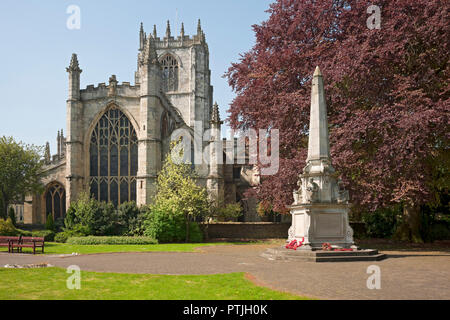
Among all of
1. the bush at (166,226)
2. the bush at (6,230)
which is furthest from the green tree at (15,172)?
the bush at (166,226)

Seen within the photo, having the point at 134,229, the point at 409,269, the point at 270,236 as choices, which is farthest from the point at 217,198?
the point at 409,269

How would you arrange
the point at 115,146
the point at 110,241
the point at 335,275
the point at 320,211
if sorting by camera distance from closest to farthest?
the point at 335,275 < the point at 320,211 < the point at 110,241 < the point at 115,146

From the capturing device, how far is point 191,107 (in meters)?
62.6

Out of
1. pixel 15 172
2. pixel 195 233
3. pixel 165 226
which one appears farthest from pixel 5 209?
pixel 195 233

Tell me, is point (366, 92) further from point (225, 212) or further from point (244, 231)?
point (225, 212)

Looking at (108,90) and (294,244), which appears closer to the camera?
(294,244)

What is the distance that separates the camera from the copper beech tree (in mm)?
17250

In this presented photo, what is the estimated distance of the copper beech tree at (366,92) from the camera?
679 inches

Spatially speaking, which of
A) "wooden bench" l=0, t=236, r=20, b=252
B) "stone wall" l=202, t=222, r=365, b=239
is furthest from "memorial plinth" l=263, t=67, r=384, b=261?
"stone wall" l=202, t=222, r=365, b=239

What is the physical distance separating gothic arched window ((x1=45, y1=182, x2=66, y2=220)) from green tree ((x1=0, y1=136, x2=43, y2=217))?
4.76 feet

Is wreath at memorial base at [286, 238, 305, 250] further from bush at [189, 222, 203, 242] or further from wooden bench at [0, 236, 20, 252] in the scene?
bush at [189, 222, 203, 242]

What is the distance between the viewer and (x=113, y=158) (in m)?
38.5

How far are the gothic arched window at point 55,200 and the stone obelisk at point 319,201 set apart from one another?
2901 centimetres

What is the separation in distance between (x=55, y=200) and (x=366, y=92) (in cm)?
3101
